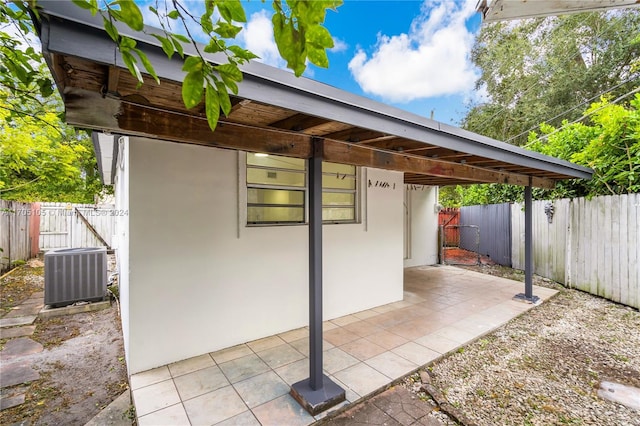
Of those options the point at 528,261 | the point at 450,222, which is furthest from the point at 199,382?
the point at 450,222

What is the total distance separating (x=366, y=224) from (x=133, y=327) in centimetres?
333

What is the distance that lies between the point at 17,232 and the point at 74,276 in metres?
4.88

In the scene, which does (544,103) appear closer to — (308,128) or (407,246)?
(407,246)

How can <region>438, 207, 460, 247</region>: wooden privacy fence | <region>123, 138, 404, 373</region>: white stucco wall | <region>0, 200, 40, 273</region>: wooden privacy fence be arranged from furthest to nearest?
<region>438, 207, 460, 247</region>: wooden privacy fence
<region>0, 200, 40, 273</region>: wooden privacy fence
<region>123, 138, 404, 373</region>: white stucco wall

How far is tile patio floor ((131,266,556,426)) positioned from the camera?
7.88ft

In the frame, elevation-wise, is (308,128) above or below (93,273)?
above

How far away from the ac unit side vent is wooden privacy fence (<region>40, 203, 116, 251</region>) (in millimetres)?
5199

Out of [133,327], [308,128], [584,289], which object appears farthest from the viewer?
[584,289]

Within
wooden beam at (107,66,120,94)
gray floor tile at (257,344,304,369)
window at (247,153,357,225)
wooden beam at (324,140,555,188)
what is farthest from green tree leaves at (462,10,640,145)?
wooden beam at (107,66,120,94)

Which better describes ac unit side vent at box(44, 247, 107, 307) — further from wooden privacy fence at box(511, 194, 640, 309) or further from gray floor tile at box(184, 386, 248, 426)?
wooden privacy fence at box(511, 194, 640, 309)

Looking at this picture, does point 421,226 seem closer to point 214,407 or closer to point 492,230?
point 492,230

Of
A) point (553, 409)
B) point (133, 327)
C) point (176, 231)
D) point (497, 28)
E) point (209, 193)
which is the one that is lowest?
point (553, 409)

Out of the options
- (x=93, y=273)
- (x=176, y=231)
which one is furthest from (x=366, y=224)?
(x=93, y=273)

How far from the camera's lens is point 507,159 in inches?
145
